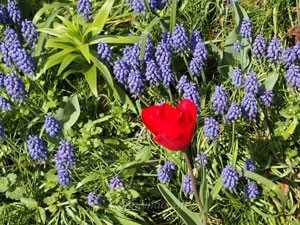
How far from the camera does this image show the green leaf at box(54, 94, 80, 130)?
175 inches

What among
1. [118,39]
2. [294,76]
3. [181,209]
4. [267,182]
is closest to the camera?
[181,209]

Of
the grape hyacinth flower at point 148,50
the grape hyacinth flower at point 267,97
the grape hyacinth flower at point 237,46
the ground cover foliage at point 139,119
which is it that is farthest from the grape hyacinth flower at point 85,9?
the grape hyacinth flower at point 267,97

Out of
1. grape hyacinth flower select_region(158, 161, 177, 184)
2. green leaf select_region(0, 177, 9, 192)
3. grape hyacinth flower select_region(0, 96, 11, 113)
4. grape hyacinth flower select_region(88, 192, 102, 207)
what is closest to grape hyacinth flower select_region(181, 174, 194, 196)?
grape hyacinth flower select_region(158, 161, 177, 184)

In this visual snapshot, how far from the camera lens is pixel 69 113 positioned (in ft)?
14.6

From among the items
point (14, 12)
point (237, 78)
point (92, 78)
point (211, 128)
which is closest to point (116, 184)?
point (211, 128)

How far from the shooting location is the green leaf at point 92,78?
4492mm

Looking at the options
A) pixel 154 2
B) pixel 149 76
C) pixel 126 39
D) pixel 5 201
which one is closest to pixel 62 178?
pixel 5 201

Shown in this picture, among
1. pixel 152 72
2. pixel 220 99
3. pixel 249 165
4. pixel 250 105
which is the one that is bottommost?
pixel 249 165

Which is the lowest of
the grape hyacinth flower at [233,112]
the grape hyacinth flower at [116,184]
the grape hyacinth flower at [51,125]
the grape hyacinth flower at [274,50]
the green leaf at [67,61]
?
the grape hyacinth flower at [116,184]

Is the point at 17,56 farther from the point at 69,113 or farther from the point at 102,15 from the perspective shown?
the point at 102,15

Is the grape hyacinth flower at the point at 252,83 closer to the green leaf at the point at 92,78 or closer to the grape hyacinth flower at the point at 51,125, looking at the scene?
the green leaf at the point at 92,78

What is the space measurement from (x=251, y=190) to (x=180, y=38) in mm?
1309

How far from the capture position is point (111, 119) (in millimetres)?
4602

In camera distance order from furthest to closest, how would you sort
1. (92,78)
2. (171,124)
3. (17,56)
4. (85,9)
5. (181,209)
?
(85,9) < (92,78) < (17,56) < (181,209) < (171,124)
